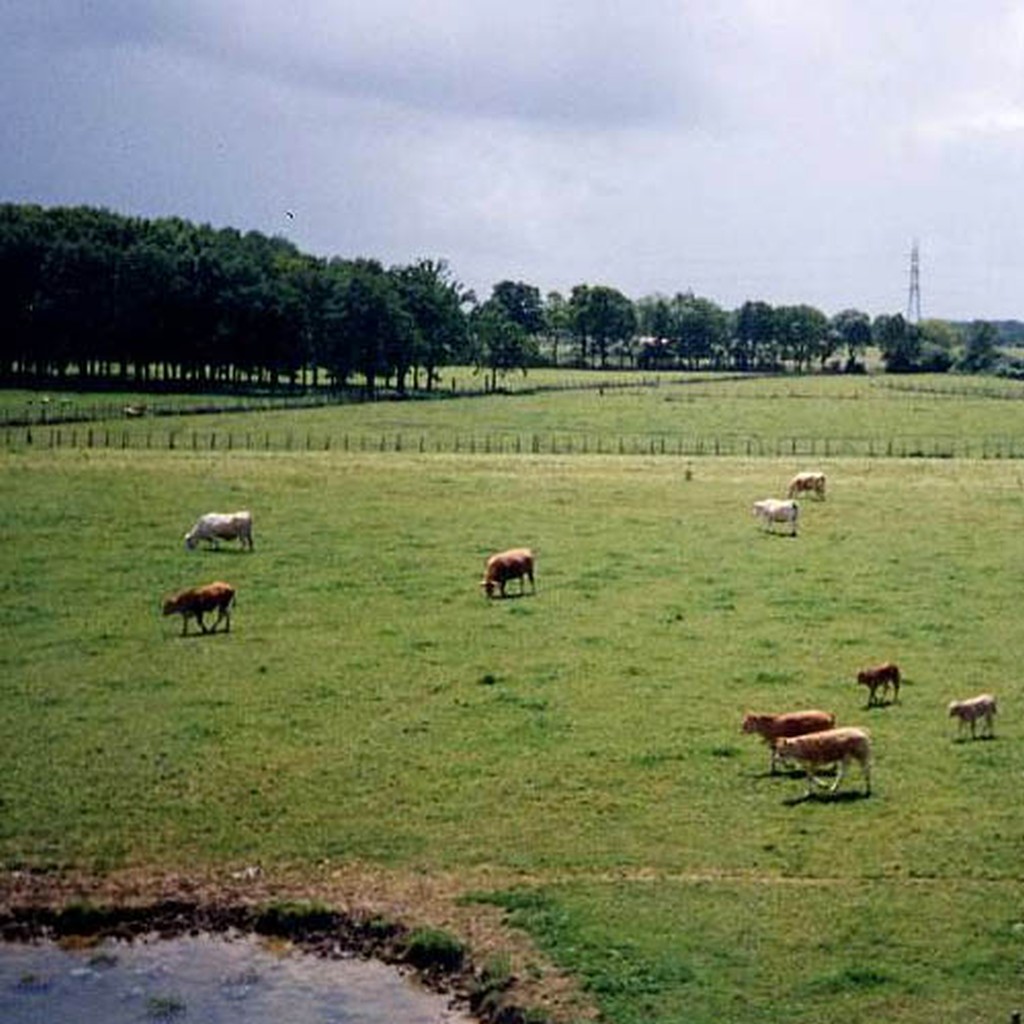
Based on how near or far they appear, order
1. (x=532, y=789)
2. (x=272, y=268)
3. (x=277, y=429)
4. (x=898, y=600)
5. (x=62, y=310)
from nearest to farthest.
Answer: (x=532, y=789)
(x=898, y=600)
(x=277, y=429)
(x=62, y=310)
(x=272, y=268)

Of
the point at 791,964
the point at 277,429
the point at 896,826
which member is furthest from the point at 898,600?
the point at 277,429

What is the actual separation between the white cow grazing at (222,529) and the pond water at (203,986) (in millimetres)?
25175

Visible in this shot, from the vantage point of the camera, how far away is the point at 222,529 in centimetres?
4219

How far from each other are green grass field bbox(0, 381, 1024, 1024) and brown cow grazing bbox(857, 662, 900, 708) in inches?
11.7

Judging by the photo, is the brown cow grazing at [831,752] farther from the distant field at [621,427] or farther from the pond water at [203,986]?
the distant field at [621,427]

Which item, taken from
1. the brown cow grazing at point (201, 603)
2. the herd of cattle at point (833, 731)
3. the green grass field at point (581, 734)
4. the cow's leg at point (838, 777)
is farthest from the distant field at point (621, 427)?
the cow's leg at point (838, 777)

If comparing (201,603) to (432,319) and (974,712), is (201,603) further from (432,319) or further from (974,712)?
(432,319)

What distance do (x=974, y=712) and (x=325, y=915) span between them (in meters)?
12.2

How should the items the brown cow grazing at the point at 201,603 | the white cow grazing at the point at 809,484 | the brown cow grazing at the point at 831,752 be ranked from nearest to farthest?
the brown cow grazing at the point at 831,752 → the brown cow grazing at the point at 201,603 → the white cow grazing at the point at 809,484

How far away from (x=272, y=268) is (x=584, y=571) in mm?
100458

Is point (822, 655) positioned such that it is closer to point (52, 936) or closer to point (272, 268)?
point (52, 936)

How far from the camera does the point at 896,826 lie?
2030cm

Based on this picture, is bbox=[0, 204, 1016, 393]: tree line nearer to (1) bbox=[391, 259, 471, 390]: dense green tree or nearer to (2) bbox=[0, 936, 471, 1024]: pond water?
(1) bbox=[391, 259, 471, 390]: dense green tree

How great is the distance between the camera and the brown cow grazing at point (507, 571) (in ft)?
119
